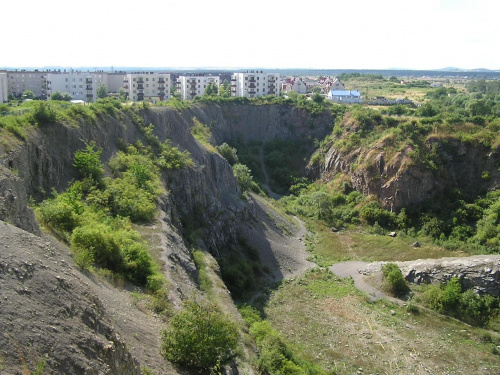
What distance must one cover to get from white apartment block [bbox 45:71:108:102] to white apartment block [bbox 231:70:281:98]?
31.2 meters

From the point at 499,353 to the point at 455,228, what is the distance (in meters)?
21.6

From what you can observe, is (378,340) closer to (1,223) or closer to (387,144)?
(1,223)

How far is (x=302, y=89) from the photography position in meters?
127

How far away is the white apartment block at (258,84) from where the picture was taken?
102m

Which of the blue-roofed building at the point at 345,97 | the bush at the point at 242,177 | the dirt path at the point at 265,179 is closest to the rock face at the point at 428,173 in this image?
the dirt path at the point at 265,179

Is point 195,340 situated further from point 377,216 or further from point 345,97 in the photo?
point 345,97

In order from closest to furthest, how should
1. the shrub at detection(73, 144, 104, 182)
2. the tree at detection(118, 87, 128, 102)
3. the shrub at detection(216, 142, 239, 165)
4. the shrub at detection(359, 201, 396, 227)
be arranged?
the shrub at detection(73, 144, 104, 182)
the shrub at detection(359, 201, 396, 227)
the shrub at detection(216, 142, 239, 165)
the tree at detection(118, 87, 128, 102)

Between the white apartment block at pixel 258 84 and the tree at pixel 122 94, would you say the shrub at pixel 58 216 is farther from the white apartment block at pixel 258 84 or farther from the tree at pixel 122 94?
the white apartment block at pixel 258 84

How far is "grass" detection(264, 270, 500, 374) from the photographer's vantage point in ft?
100

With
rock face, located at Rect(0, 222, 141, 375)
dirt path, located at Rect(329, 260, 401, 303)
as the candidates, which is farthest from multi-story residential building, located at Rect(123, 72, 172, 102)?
rock face, located at Rect(0, 222, 141, 375)

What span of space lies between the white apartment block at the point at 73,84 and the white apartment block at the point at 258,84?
1229 inches

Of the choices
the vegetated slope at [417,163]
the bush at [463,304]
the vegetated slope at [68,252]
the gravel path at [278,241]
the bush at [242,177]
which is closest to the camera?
the vegetated slope at [68,252]

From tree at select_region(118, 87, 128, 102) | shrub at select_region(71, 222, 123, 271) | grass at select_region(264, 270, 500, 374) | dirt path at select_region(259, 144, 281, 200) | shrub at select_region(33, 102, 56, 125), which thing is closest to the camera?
shrub at select_region(71, 222, 123, 271)

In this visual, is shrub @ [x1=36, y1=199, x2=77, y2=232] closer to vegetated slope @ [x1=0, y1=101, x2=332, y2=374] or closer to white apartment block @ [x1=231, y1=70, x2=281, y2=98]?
vegetated slope @ [x1=0, y1=101, x2=332, y2=374]
